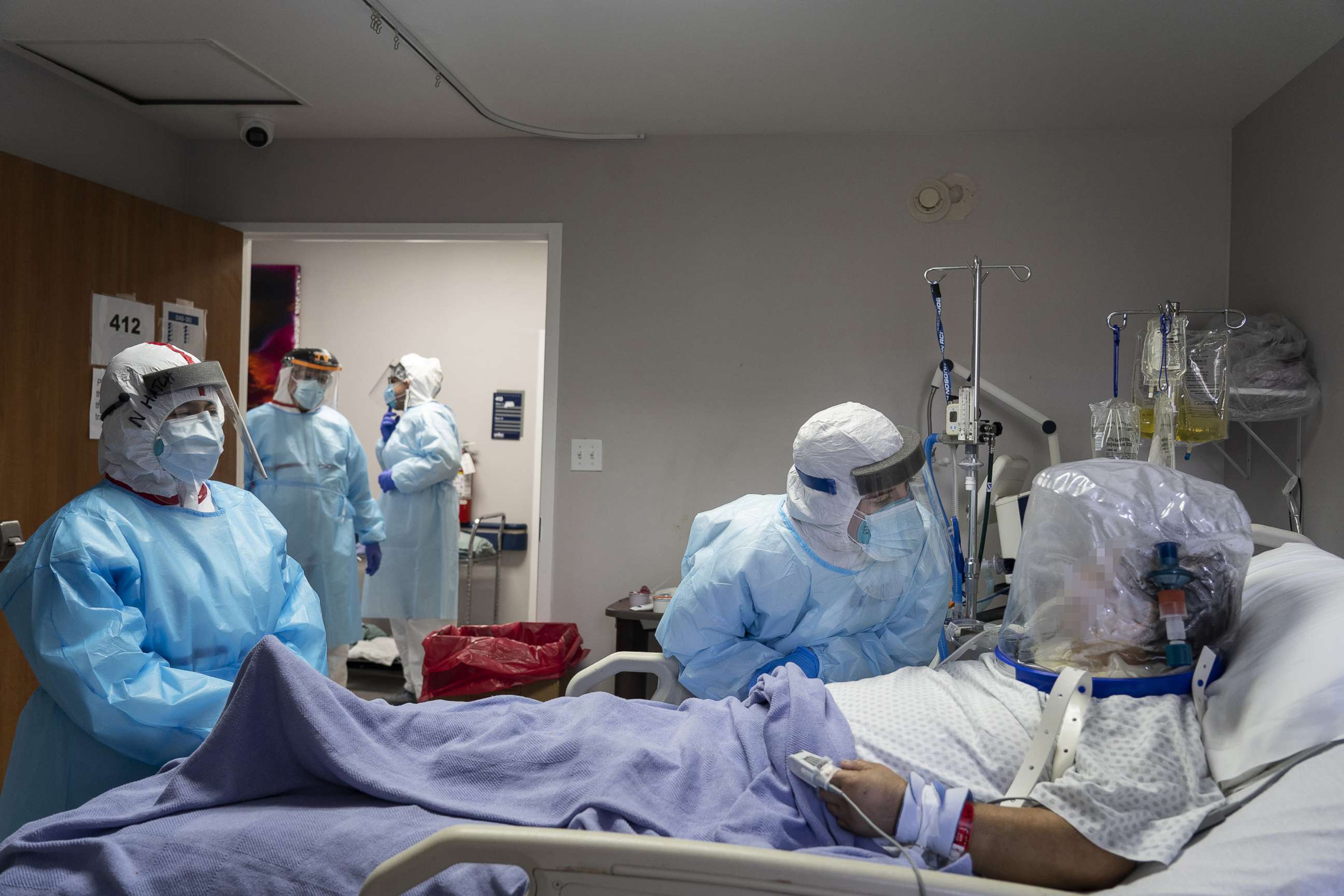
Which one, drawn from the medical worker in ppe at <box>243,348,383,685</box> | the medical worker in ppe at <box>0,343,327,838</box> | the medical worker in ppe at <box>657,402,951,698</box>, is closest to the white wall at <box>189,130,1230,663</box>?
the medical worker in ppe at <box>243,348,383,685</box>

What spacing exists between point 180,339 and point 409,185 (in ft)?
3.14

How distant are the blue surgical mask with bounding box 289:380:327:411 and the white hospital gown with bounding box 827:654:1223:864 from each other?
264 centimetres

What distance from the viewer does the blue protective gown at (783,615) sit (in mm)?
1887

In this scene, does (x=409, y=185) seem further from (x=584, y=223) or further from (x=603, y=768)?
(x=603, y=768)

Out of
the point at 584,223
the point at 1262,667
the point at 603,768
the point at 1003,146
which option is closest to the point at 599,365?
the point at 584,223

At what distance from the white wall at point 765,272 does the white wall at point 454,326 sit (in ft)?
5.12

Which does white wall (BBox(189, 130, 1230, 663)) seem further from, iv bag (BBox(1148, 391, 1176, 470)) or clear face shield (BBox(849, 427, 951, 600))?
clear face shield (BBox(849, 427, 951, 600))

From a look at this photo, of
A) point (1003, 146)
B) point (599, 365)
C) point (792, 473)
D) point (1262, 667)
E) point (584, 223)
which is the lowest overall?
point (1262, 667)

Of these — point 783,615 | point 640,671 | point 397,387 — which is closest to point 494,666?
point 640,671

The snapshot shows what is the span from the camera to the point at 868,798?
4.09ft

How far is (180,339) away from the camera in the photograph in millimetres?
3055

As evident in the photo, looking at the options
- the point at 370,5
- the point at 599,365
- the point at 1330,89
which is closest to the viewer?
the point at 370,5

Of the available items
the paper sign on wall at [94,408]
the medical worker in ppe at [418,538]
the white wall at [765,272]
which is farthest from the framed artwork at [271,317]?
the paper sign on wall at [94,408]

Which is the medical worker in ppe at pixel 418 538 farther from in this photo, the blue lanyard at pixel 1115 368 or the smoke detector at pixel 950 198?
the blue lanyard at pixel 1115 368
